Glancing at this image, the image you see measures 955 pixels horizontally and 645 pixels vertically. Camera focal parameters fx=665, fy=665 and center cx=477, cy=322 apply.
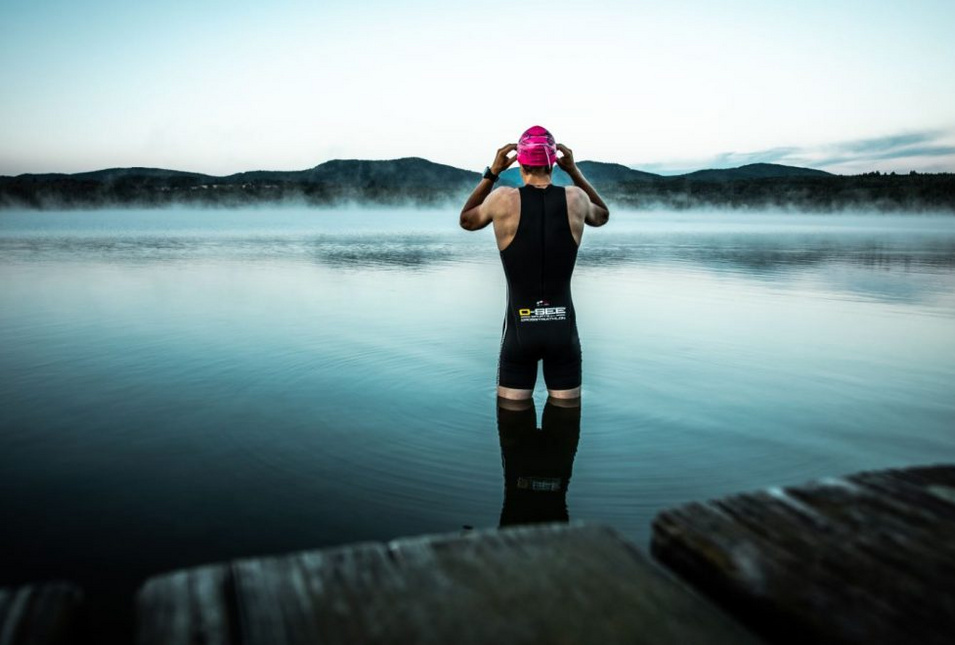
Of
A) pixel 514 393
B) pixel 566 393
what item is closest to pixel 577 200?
pixel 566 393

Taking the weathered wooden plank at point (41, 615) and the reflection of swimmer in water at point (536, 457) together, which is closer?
the weathered wooden plank at point (41, 615)

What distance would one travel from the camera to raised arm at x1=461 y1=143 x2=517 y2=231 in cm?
561

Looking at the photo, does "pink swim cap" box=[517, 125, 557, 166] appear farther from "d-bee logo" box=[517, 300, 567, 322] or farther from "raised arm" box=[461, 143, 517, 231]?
"d-bee logo" box=[517, 300, 567, 322]

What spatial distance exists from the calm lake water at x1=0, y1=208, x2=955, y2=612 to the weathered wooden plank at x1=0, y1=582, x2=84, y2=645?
2.63 meters

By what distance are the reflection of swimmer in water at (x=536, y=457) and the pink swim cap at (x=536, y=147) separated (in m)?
2.33

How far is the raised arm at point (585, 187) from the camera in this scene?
579cm

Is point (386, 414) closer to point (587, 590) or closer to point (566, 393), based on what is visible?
point (566, 393)

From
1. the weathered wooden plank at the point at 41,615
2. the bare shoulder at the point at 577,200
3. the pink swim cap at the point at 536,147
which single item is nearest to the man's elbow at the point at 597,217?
the bare shoulder at the point at 577,200

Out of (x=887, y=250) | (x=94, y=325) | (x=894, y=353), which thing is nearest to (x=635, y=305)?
(x=894, y=353)

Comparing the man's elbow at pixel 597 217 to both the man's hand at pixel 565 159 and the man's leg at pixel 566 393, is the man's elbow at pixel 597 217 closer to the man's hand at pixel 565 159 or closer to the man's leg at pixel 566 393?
the man's hand at pixel 565 159

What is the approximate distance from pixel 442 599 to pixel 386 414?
5498 mm

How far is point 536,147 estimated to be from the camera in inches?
217

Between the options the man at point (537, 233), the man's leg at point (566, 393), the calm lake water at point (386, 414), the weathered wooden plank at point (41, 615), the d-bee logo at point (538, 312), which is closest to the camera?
the weathered wooden plank at point (41, 615)

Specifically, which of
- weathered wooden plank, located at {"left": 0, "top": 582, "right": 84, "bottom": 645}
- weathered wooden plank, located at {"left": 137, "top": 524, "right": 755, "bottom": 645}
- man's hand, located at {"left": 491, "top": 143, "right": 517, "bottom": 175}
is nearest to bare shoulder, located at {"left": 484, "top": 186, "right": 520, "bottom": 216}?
man's hand, located at {"left": 491, "top": 143, "right": 517, "bottom": 175}
